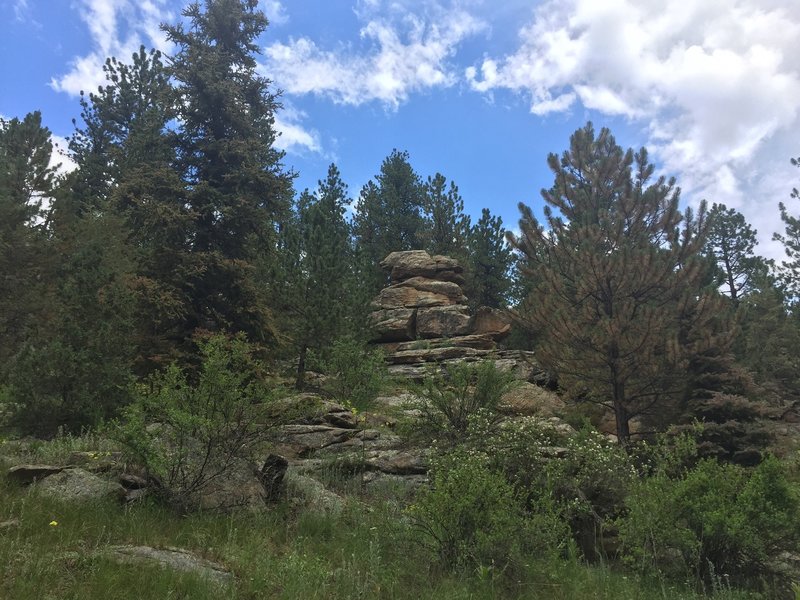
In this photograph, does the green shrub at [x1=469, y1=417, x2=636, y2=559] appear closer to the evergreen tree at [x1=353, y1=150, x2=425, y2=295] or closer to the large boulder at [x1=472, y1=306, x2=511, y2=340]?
the large boulder at [x1=472, y1=306, x2=511, y2=340]

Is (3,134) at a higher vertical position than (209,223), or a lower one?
higher

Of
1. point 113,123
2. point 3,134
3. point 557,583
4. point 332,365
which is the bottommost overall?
point 557,583

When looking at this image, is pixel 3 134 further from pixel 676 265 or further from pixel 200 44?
pixel 676 265

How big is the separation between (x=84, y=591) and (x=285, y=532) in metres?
2.19

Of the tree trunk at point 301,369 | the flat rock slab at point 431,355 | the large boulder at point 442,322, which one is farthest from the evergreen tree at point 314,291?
the large boulder at point 442,322

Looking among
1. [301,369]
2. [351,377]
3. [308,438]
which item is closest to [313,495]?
[308,438]

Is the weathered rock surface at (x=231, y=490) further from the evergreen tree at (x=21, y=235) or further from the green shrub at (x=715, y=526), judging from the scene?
the evergreen tree at (x=21, y=235)

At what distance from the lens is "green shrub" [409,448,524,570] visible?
465 centimetres

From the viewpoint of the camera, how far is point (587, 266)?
12523 mm

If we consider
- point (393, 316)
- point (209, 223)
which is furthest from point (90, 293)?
point (393, 316)

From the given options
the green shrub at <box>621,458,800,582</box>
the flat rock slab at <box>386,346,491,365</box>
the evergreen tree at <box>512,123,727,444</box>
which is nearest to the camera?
the green shrub at <box>621,458,800,582</box>

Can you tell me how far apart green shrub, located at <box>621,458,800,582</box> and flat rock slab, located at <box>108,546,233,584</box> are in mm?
4007

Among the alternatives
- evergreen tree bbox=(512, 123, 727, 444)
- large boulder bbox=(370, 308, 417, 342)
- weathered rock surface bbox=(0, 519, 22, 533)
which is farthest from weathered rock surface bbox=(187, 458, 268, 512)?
large boulder bbox=(370, 308, 417, 342)

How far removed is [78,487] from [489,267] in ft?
80.4
